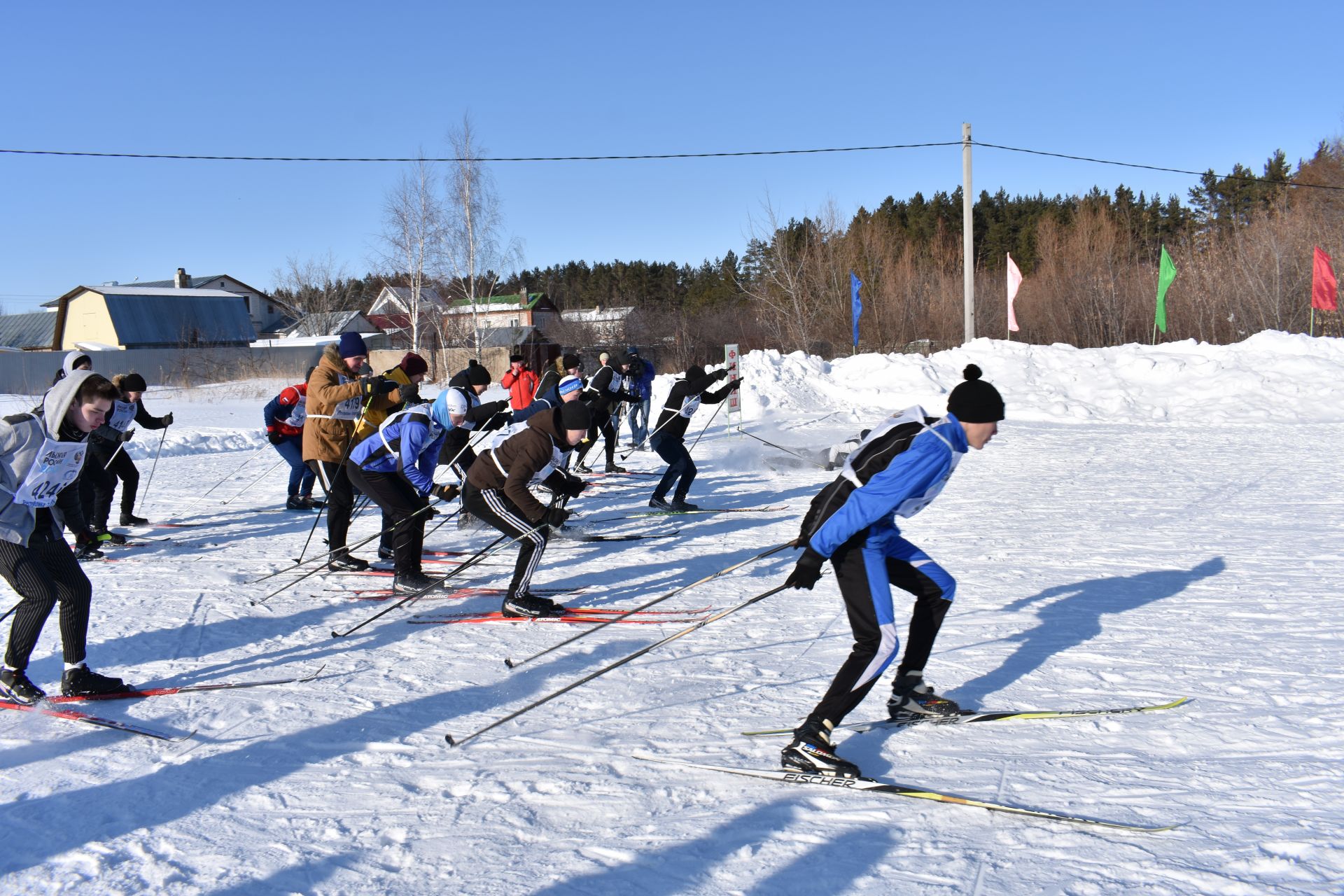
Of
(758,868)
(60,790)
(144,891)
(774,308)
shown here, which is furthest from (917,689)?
(774,308)

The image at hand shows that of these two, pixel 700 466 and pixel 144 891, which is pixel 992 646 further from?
pixel 700 466

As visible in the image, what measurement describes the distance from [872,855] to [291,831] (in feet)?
6.73

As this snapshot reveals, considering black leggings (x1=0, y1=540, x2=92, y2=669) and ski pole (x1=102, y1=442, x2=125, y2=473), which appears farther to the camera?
ski pole (x1=102, y1=442, x2=125, y2=473)

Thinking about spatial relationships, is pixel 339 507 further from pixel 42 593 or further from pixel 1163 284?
pixel 1163 284

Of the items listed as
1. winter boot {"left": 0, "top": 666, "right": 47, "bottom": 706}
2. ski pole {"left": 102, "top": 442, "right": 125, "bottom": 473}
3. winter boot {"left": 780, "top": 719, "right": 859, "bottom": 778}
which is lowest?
winter boot {"left": 780, "top": 719, "right": 859, "bottom": 778}

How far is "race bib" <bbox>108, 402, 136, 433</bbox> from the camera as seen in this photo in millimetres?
8555

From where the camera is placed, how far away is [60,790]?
360 cm

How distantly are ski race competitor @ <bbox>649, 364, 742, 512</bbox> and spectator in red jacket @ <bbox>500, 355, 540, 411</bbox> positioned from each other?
6.51 ft

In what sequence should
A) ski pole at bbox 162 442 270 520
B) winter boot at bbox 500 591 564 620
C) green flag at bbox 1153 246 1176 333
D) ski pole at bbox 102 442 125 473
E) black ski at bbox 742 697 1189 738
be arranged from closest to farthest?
black ski at bbox 742 697 1189 738
winter boot at bbox 500 591 564 620
ski pole at bbox 102 442 125 473
ski pole at bbox 162 442 270 520
green flag at bbox 1153 246 1176 333

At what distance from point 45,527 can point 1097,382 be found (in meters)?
17.9

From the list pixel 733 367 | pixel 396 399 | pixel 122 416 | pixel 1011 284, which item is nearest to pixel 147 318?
pixel 733 367

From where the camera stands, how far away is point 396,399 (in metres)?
7.82

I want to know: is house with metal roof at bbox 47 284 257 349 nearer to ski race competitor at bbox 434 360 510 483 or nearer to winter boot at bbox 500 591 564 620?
ski race competitor at bbox 434 360 510 483

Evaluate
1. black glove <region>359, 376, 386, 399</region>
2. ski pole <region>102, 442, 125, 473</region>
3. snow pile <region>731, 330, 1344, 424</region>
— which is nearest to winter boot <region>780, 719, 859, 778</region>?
black glove <region>359, 376, 386, 399</region>
